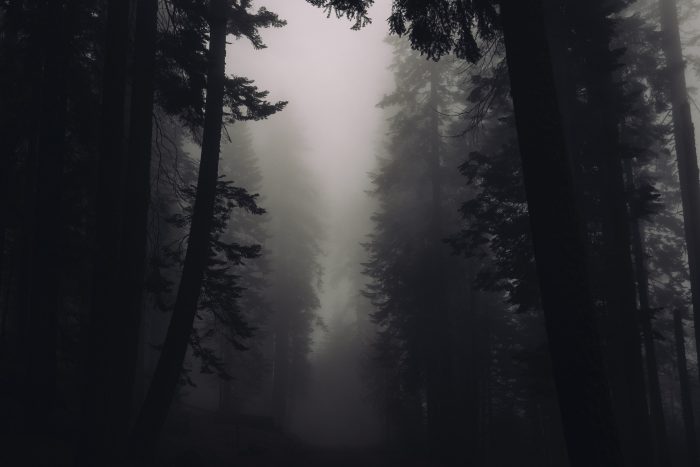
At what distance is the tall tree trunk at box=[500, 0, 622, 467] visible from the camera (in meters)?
4.45

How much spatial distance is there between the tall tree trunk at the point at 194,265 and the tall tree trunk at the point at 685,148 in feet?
44.9

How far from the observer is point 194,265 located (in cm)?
966

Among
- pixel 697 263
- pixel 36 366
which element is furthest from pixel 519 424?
pixel 36 366

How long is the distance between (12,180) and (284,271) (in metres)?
22.0

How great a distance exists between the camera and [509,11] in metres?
5.25

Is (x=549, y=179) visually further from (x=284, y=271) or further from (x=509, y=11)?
(x=284, y=271)

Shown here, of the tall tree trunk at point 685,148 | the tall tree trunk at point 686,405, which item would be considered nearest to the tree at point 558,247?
the tall tree trunk at point 685,148

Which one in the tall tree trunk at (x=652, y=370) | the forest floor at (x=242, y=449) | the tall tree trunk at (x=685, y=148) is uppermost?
the tall tree trunk at (x=685, y=148)

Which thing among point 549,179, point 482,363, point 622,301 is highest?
point 549,179

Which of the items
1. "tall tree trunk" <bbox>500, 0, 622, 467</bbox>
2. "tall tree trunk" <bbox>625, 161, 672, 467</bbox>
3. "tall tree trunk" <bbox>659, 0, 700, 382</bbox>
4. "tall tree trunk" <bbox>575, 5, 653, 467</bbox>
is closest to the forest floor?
"tall tree trunk" <bbox>625, 161, 672, 467</bbox>

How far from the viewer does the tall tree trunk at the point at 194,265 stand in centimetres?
871

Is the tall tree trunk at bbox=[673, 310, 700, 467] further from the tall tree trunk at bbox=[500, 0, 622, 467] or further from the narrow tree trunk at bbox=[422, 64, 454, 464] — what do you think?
the tall tree trunk at bbox=[500, 0, 622, 467]

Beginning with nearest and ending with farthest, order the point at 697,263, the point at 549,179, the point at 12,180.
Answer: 1. the point at 549,179
2. the point at 12,180
3. the point at 697,263

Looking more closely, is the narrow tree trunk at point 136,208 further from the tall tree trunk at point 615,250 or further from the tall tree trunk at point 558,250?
the tall tree trunk at point 615,250
